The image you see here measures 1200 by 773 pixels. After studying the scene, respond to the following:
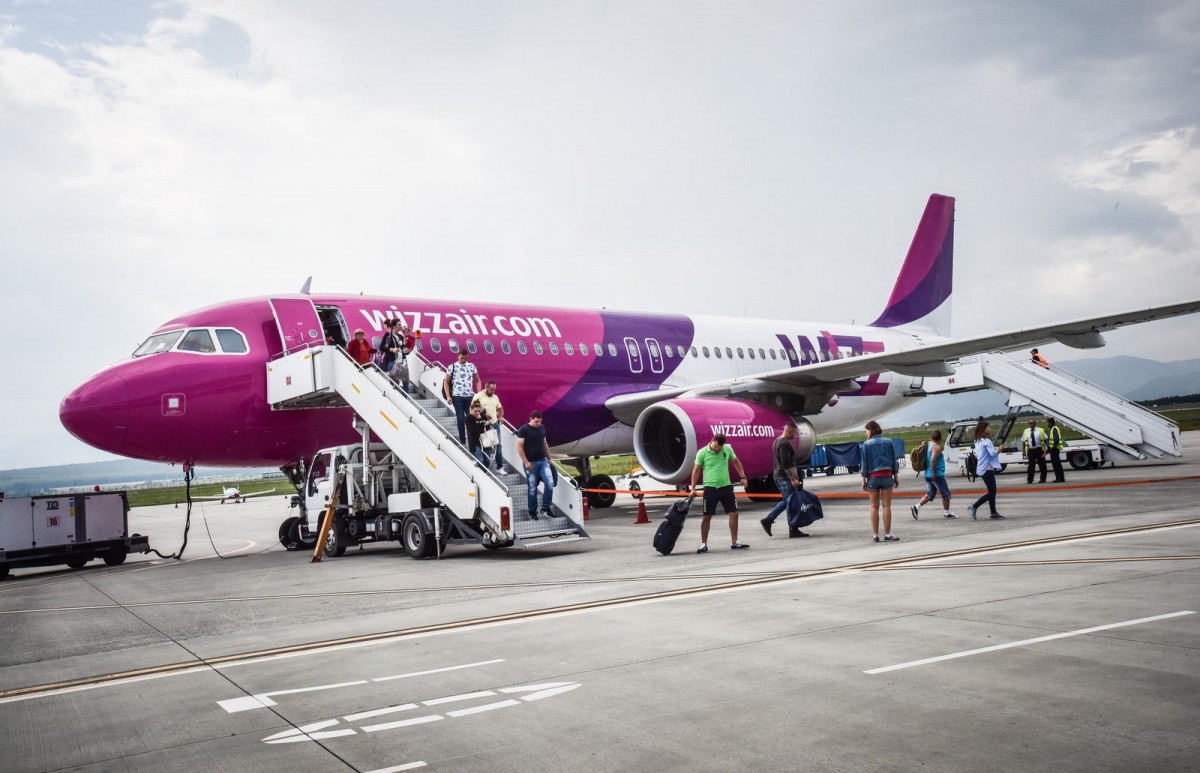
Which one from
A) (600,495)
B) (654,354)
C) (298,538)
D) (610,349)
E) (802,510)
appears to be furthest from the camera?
(600,495)

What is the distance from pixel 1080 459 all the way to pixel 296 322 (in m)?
20.7

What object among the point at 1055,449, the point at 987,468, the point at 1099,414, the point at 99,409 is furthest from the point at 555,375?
the point at 1099,414

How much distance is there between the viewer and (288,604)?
9.09m

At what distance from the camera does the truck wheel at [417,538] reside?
41.5ft

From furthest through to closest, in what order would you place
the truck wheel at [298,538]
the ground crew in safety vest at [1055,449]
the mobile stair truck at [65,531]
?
the ground crew in safety vest at [1055,449] → the truck wheel at [298,538] → the mobile stair truck at [65,531]

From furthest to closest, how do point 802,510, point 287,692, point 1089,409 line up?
point 1089,409 → point 802,510 → point 287,692

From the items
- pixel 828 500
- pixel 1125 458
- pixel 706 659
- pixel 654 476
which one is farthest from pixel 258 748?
pixel 1125 458

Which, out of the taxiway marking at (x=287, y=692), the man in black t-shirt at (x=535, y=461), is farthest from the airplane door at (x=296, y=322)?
the taxiway marking at (x=287, y=692)

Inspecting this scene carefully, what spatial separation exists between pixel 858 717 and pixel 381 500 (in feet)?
35.9

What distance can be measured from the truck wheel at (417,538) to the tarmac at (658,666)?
170cm

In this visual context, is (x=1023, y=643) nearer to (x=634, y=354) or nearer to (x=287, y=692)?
(x=287, y=692)

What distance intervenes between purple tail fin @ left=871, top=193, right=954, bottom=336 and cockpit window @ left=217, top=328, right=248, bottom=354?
18.5 metres

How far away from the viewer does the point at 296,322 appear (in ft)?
49.7

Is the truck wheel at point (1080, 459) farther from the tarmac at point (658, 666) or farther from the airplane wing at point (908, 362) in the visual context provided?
the tarmac at point (658, 666)
